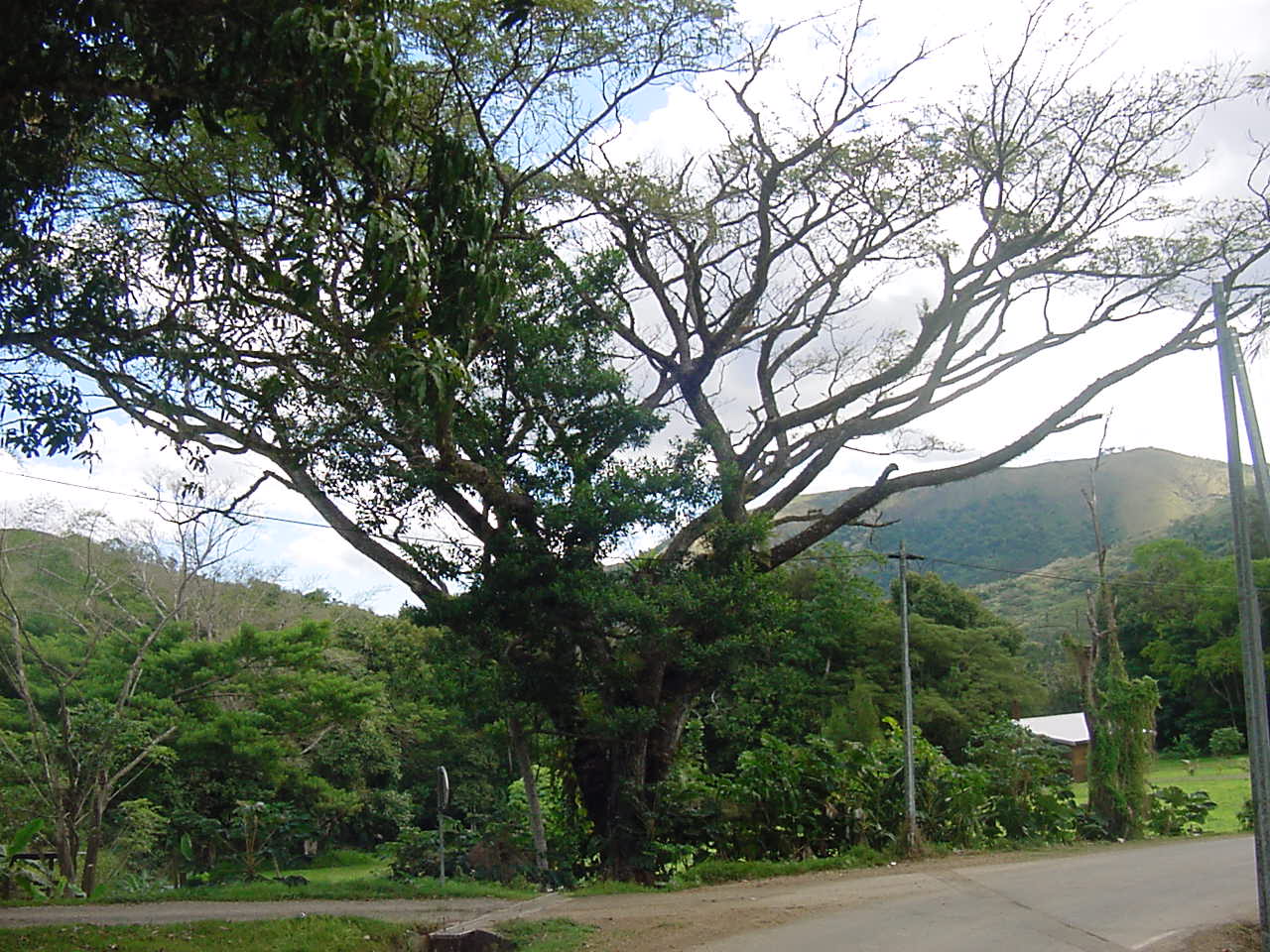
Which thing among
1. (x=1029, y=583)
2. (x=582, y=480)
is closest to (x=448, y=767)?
(x=582, y=480)

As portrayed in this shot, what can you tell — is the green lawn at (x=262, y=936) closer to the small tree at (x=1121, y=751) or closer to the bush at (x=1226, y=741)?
the small tree at (x=1121, y=751)

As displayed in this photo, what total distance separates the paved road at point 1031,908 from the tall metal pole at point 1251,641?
182 centimetres

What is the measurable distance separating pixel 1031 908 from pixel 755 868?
3641mm

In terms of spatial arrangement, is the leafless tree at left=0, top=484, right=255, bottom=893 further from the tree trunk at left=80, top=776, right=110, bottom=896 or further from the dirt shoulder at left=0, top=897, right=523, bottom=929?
the dirt shoulder at left=0, top=897, right=523, bottom=929

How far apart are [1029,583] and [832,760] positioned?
193 ft

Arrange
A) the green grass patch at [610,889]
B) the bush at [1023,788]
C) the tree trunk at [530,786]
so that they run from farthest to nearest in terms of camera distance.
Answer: the bush at [1023,788] → the tree trunk at [530,786] → the green grass patch at [610,889]

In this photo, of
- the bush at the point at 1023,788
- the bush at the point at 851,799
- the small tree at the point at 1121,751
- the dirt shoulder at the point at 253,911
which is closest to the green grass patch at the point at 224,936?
the dirt shoulder at the point at 253,911

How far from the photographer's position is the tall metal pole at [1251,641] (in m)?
7.29

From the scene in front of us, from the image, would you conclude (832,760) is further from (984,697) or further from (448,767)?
(984,697)

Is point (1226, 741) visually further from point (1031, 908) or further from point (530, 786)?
point (1031, 908)

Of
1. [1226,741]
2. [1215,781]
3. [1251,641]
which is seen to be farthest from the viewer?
[1226,741]

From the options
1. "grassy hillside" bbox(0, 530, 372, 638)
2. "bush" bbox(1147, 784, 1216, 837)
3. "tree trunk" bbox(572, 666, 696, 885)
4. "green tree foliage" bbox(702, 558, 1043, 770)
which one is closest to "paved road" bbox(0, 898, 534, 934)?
"tree trunk" bbox(572, 666, 696, 885)

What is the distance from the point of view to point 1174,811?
20109 mm

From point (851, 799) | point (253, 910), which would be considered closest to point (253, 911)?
point (253, 910)
